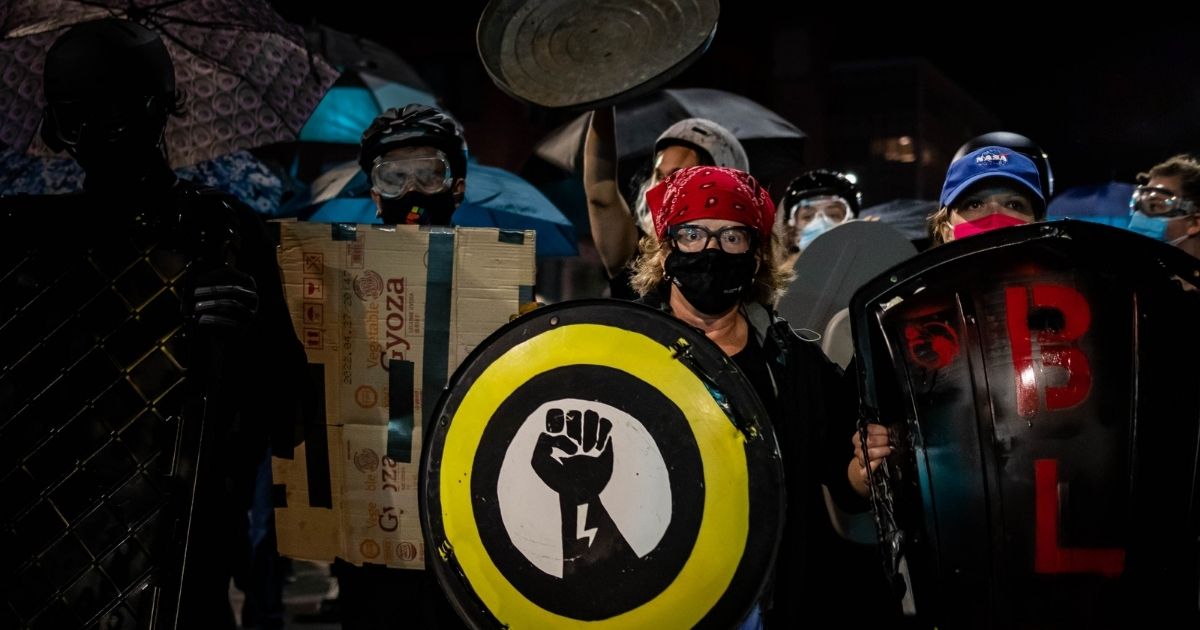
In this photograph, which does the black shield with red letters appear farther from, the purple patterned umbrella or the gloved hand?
the purple patterned umbrella

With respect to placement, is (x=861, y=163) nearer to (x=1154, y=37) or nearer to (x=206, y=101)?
(x=1154, y=37)

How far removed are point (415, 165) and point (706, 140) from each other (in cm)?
106

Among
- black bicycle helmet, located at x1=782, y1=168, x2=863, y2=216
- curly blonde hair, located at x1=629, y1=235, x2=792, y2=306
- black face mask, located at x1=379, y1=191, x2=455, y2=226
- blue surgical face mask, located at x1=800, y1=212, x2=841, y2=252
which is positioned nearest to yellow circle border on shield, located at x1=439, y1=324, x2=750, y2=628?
curly blonde hair, located at x1=629, y1=235, x2=792, y2=306

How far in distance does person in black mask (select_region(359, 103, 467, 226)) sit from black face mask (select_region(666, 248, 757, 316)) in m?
1.16

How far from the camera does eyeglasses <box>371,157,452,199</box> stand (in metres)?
3.71

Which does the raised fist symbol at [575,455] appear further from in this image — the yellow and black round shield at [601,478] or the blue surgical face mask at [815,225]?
the blue surgical face mask at [815,225]

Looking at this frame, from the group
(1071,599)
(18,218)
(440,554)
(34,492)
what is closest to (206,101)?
(18,218)

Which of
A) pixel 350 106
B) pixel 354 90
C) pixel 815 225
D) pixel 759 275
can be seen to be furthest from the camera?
pixel 354 90

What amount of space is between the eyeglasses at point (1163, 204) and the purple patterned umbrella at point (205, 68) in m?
3.50

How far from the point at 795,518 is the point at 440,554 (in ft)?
2.76

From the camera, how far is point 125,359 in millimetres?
2754

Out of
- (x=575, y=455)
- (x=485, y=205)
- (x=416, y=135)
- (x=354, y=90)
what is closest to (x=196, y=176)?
(x=485, y=205)

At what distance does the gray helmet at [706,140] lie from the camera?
13.1 ft

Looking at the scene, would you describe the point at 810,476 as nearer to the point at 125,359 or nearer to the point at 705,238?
the point at 705,238
